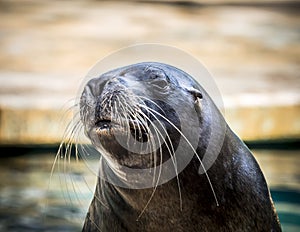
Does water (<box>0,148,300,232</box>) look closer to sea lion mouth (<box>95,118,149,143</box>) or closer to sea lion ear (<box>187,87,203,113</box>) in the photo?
sea lion ear (<box>187,87,203,113</box>)

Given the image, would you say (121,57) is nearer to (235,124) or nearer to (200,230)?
(235,124)

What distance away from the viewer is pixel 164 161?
11.0ft

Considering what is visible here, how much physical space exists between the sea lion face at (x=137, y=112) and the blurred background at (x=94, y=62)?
1.70 feet

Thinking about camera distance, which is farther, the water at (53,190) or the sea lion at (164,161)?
the water at (53,190)

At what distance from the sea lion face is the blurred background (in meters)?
0.52

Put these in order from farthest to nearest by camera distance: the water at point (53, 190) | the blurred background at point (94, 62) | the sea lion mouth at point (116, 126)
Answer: the blurred background at point (94, 62) → the water at point (53, 190) → the sea lion mouth at point (116, 126)

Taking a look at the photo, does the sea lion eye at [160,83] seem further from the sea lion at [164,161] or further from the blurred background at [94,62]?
the blurred background at [94,62]

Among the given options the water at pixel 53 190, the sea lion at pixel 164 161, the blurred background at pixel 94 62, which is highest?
the sea lion at pixel 164 161

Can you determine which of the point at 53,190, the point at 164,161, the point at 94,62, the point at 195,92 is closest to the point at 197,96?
the point at 195,92

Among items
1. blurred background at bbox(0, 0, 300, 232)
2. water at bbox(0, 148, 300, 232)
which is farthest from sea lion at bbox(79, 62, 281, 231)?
water at bbox(0, 148, 300, 232)

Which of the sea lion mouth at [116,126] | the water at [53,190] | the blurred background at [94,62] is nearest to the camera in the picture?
the sea lion mouth at [116,126]

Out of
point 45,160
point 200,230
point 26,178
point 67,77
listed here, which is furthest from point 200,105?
point 67,77

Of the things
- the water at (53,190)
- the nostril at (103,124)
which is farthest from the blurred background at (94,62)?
the nostril at (103,124)

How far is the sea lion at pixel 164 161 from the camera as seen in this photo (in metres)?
3.18
